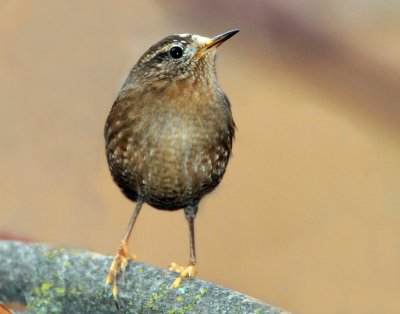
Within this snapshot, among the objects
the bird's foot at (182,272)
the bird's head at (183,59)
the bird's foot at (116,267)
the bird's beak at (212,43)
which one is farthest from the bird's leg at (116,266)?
the bird's beak at (212,43)

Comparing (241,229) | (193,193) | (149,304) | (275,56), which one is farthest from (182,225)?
(275,56)

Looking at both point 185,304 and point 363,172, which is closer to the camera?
point 185,304

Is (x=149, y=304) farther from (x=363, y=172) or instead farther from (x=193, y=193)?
(x=363, y=172)

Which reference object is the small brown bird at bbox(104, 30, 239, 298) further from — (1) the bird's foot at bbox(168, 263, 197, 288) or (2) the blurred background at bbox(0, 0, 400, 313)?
(2) the blurred background at bbox(0, 0, 400, 313)

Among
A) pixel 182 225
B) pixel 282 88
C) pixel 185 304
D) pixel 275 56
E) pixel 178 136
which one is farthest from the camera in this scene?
pixel 182 225

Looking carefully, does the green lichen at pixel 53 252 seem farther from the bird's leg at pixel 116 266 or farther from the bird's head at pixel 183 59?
the bird's head at pixel 183 59

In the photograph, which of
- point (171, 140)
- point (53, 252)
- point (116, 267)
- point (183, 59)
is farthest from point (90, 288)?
point (183, 59)
